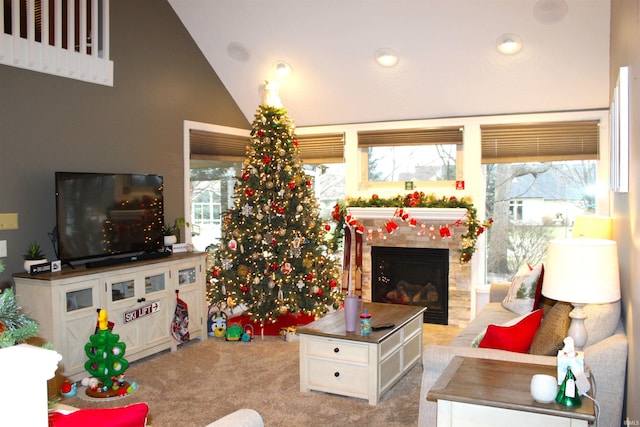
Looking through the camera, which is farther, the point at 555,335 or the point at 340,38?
the point at 340,38

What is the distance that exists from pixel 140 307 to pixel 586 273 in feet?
12.0

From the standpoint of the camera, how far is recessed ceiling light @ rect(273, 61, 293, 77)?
20.2 feet

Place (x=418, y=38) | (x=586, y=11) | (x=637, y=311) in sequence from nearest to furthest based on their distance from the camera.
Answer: (x=637, y=311), (x=586, y=11), (x=418, y=38)

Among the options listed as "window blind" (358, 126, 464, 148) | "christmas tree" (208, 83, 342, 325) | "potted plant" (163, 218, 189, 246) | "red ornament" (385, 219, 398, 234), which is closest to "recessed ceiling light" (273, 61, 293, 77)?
"christmas tree" (208, 83, 342, 325)

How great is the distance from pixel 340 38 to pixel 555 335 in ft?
12.2

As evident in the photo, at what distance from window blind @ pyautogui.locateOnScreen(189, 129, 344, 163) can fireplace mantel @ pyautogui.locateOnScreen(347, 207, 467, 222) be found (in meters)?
0.75

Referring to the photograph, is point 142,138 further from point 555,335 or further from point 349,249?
point 555,335

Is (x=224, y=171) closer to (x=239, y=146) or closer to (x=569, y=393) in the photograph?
(x=239, y=146)

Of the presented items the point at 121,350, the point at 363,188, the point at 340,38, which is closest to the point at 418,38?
the point at 340,38

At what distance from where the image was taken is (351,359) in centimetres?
401

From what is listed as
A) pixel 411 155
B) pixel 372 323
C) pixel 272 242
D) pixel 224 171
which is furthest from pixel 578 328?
pixel 224 171

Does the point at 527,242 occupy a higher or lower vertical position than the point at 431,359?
higher

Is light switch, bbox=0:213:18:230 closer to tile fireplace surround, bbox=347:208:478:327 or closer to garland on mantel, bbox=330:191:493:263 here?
garland on mantel, bbox=330:191:493:263

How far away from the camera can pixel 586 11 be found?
185 inches
